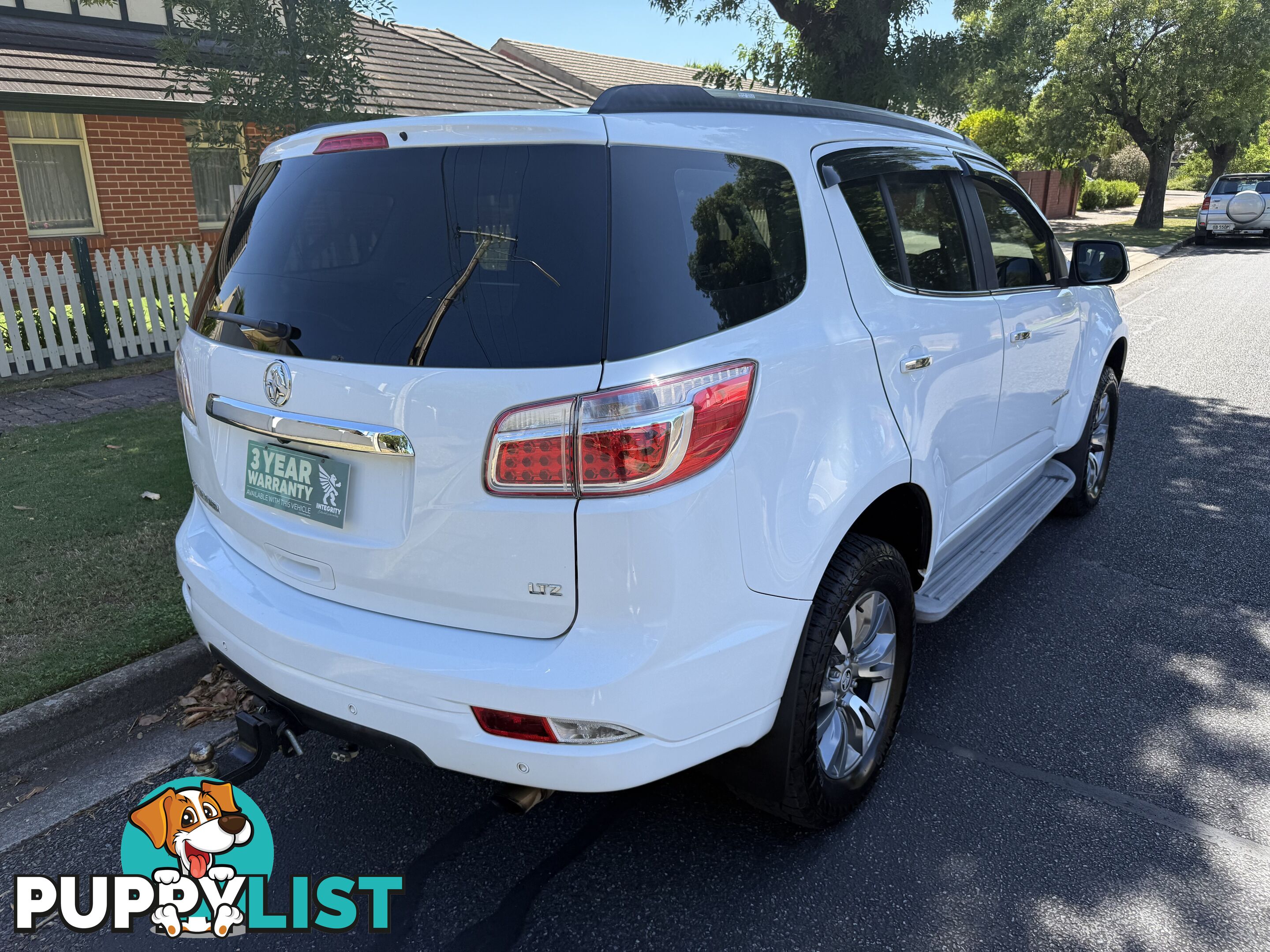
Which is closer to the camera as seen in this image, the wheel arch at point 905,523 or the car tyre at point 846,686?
the car tyre at point 846,686

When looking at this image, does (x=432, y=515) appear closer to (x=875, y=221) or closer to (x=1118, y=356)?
(x=875, y=221)

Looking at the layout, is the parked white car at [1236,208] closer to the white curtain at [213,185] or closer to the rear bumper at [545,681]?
the white curtain at [213,185]

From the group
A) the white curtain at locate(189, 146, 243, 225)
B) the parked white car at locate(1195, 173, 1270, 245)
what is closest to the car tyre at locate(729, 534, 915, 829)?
the white curtain at locate(189, 146, 243, 225)

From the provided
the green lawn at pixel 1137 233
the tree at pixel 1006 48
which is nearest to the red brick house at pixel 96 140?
the tree at pixel 1006 48

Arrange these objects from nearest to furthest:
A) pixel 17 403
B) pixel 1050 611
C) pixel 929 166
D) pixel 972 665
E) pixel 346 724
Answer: pixel 346 724 → pixel 929 166 → pixel 972 665 → pixel 1050 611 → pixel 17 403

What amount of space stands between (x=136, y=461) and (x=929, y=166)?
203 inches

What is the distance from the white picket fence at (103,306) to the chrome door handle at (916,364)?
772 centimetres

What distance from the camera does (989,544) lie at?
3748 mm

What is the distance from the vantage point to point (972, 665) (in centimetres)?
372

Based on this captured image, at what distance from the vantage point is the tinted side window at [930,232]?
3.02 m

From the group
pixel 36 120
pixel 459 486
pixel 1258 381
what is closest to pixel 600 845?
pixel 459 486

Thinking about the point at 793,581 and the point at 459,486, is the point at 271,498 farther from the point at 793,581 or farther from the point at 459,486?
the point at 793,581

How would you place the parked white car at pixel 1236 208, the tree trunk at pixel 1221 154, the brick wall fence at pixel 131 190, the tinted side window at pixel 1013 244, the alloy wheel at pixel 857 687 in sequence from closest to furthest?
the alloy wheel at pixel 857 687
the tinted side window at pixel 1013 244
the brick wall fence at pixel 131 190
the parked white car at pixel 1236 208
the tree trunk at pixel 1221 154

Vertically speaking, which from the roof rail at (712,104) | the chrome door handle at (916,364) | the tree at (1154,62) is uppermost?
the tree at (1154,62)
